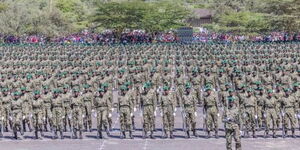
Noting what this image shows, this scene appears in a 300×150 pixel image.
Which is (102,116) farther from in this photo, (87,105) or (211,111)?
(211,111)

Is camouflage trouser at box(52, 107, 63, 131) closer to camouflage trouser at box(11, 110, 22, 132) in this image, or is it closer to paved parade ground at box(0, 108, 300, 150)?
paved parade ground at box(0, 108, 300, 150)

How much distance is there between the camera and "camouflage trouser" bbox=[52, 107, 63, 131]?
21266 millimetres

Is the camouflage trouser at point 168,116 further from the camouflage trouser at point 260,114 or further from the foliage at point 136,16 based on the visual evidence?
the foliage at point 136,16

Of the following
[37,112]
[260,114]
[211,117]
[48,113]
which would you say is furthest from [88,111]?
[260,114]

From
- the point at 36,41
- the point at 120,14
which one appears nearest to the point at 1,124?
the point at 36,41

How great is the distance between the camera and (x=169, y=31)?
5862 centimetres

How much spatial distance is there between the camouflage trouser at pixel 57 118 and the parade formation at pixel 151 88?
0.03 m

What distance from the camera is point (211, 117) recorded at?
68.1 ft

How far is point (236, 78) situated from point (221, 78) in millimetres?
1057

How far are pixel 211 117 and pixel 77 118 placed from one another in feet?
15.0

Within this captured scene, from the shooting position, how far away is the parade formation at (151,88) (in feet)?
68.9

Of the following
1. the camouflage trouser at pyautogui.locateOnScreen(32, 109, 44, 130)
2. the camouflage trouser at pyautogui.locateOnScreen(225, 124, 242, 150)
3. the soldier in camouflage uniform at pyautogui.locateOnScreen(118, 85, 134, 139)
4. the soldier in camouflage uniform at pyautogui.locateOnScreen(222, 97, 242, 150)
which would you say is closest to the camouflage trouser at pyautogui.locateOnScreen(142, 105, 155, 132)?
the soldier in camouflage uniform at pyautogui.locateOnScreen(118, 85, 134, 139)

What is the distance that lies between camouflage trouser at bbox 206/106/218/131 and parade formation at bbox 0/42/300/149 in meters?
0.03

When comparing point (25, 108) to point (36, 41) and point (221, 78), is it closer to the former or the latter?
point (221, 78)
